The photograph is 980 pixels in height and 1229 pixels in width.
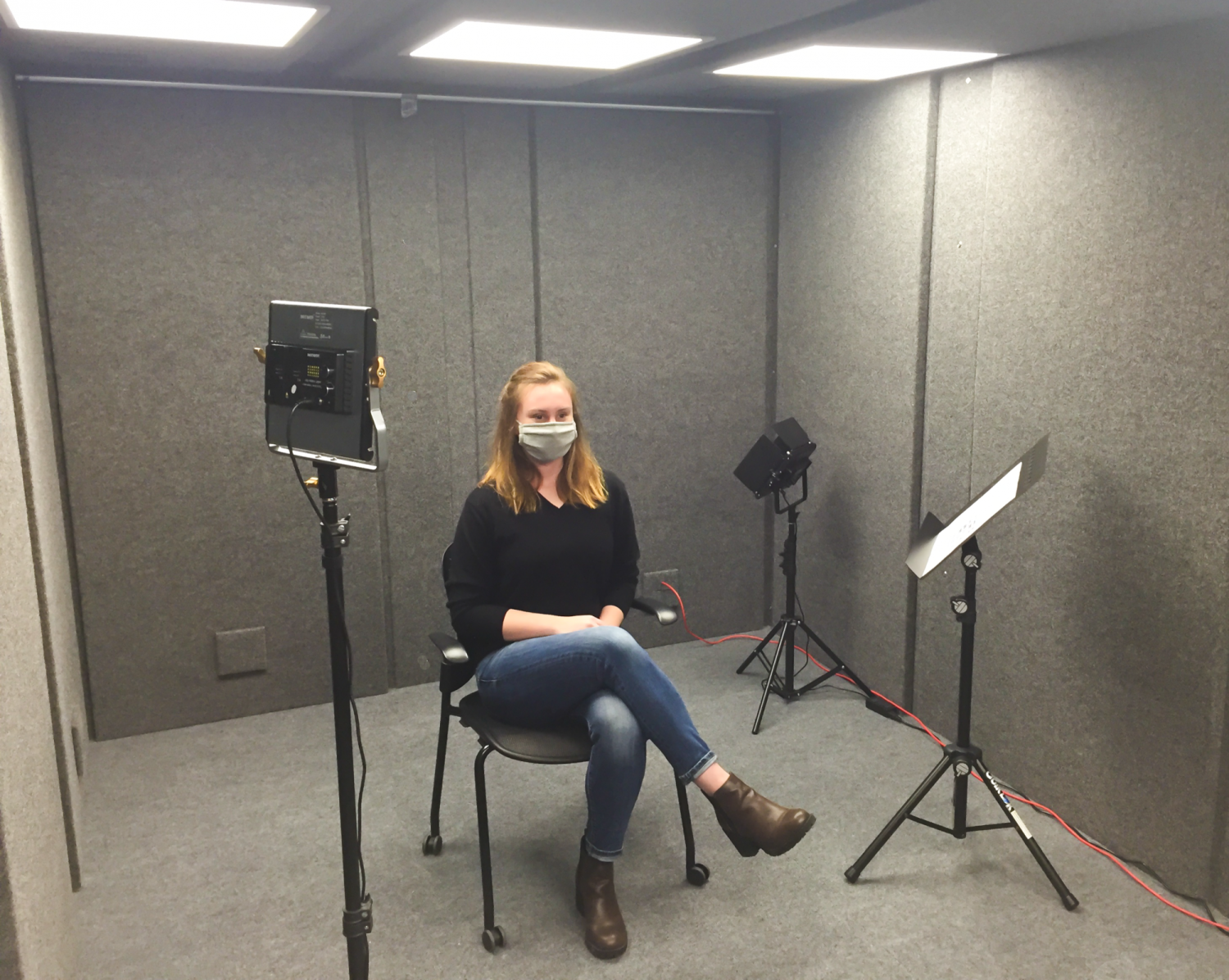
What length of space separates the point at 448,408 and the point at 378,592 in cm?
66

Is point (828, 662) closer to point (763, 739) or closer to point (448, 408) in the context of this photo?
point (763, 739)

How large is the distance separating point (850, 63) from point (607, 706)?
1842mm

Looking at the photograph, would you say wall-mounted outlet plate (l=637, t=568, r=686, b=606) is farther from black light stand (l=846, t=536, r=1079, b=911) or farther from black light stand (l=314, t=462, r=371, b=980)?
black light stand (l=314, t=462, r=371, b=980)

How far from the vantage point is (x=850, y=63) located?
2.88m

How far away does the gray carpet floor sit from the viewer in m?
2.23

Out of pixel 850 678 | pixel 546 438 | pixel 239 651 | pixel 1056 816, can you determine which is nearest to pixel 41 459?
pixel 239 651

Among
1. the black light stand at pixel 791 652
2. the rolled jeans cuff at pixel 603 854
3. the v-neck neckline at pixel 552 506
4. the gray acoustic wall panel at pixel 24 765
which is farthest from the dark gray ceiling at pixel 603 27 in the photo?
the rolled jeans cuff at pixel 603 854

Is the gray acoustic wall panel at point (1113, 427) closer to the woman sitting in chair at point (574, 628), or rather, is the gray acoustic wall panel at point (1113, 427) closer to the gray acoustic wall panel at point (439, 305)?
the woman sitting in chair at point (574, 628)

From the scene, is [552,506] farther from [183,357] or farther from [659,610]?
[183,357]

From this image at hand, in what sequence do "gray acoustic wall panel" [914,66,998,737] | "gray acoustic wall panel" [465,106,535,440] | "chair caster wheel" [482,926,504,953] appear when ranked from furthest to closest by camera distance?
"gray acoustic wall panel" [465,106,535,440]
"gray acoustic wall panel" [914,66,998,737]
"chair caster wheel" [482,926,504,953]

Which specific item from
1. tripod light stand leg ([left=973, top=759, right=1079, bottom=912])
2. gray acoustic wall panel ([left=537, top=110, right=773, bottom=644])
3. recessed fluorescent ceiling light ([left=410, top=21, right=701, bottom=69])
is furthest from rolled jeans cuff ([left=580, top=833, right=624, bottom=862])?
recessed fluorescent ceiling light ([left=410, top=21, right=701, bottom=69])

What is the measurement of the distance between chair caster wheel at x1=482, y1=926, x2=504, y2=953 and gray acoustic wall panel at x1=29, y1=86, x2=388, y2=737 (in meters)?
1.49

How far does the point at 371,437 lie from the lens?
1672mm

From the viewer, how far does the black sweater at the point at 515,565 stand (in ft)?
8.08
